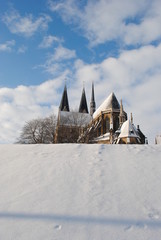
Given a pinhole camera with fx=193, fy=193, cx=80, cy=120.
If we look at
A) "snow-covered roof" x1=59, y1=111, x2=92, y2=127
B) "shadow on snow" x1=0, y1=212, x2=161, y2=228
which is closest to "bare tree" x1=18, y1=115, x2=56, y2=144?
"snow-covered roof" x1=59, y1=111, x2=92, y2=127

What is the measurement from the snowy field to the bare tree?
967 inches

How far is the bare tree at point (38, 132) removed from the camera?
3073cm

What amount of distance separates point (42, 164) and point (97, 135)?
2901cm

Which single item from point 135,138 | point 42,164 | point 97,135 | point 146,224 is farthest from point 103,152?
point 97,135

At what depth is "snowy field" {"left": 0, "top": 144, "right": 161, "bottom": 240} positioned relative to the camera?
2980mm

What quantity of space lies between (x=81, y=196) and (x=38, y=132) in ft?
93.0

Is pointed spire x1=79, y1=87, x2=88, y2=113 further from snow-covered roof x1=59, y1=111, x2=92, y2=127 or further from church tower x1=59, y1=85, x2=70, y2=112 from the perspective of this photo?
snow-covered roof x1=59, y1=111, x2=92, y2=127

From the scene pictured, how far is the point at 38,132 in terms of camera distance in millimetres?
31438

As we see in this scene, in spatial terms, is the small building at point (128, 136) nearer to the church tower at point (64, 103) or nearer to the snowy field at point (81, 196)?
the snowy field at point (81, 196)

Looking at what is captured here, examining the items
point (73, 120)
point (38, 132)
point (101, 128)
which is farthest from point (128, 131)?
point (73, 120)

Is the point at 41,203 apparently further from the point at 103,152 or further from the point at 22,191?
the point at 103,152

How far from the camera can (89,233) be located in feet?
9.56

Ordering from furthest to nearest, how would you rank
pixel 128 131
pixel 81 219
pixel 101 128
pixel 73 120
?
pixel 73 120, pixel 101 128, pixel 128 131, pixel 81 219

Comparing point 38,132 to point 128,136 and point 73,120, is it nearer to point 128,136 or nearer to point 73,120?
point 73,120
